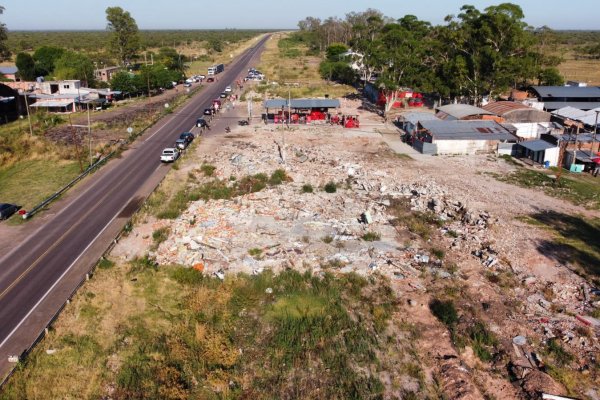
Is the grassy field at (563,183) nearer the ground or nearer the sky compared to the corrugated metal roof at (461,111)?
nearer the ground

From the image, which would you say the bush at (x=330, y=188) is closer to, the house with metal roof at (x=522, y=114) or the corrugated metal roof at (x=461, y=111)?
the corrugated metal roof at (x=461, y=111)

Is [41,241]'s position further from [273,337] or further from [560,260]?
[560,260]

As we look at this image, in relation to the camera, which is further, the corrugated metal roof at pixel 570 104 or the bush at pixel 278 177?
the corrugated metal roof at pixel 570 104

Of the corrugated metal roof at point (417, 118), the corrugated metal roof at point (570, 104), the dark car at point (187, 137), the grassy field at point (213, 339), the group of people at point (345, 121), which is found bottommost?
the grassy field at point (213, 339)

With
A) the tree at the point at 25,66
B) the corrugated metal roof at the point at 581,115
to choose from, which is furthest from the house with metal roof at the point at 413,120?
the tree at the point at 25,66

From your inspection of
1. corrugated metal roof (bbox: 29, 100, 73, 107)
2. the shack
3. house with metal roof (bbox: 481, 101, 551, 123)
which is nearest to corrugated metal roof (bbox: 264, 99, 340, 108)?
the shack
